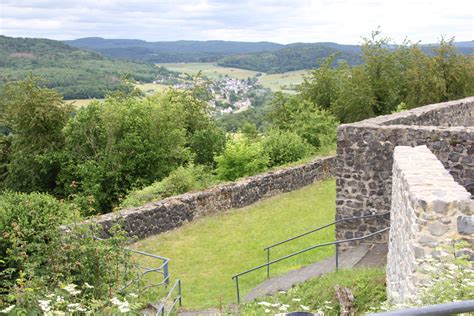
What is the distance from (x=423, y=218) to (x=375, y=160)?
19.4 ft

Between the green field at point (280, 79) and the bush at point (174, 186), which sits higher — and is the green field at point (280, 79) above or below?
above

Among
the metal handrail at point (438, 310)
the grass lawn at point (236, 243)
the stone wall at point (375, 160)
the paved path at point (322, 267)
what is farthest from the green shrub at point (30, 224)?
the metal handrail at point (438, 310)

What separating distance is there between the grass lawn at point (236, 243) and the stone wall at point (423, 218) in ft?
15.6

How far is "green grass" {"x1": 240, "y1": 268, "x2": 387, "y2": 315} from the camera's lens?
29.2 ft

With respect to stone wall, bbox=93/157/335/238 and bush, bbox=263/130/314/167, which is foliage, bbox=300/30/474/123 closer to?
bush, bbox=263/130/314/167

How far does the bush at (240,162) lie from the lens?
22.4 metres

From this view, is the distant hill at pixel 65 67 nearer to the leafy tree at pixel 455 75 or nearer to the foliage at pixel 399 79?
the foliage at pixel 399 79

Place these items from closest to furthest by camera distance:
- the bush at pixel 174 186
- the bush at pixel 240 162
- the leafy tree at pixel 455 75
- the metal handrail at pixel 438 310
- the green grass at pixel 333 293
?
1. the metal handrail at pixel 438 310
2. the green grass at pixel 333 293
3. the bush at pixel 174 186
4. the bush at pixel 240 162
5. the leafy tree at pixel 455 75

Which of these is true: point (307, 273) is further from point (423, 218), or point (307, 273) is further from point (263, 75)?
point (263, 75)

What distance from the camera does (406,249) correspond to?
7172 millimetres

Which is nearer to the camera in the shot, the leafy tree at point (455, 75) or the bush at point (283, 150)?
the bush at point (283, 150)

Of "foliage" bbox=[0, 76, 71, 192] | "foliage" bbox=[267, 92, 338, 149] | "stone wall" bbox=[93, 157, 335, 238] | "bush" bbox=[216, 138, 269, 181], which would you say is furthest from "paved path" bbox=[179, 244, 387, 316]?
"foliage" bbox=[0, 76, 71, 192]

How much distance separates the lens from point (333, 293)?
951cm

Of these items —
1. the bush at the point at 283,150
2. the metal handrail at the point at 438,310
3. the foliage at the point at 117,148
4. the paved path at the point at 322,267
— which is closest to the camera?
the metal handrail at the point at 438,310
